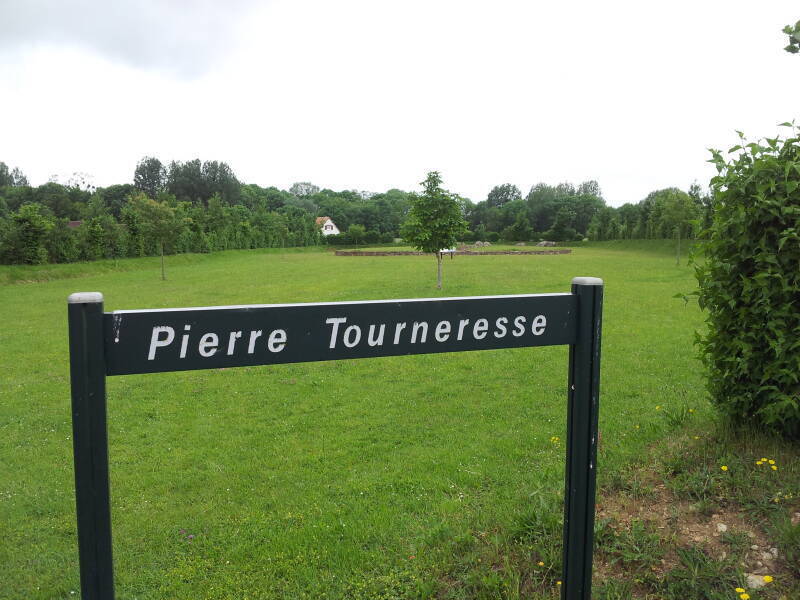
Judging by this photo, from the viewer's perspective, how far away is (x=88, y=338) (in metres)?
1.61

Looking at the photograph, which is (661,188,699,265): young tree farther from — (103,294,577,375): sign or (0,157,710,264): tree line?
(103,294,577,375): sign

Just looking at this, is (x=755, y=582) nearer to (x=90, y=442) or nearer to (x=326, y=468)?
(x=90, y=442)

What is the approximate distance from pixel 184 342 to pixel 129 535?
268 centimetres

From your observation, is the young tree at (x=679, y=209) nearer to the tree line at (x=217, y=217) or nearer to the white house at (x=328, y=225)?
the tree line at (x=217, y=217)

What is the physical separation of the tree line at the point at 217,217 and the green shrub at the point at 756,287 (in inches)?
14.6

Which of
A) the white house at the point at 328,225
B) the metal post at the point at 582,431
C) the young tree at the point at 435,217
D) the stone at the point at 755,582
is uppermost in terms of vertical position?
the white house at the point at 328,225

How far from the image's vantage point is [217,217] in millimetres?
50969

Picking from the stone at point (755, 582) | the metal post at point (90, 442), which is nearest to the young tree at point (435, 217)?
the stone at point (755, 582)

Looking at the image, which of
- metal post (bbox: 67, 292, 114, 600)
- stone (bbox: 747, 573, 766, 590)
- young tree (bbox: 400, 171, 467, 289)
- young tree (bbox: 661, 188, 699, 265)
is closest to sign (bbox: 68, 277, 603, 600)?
metal post (bbox: 67, 292, 114, 600)

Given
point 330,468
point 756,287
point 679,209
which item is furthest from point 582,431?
point 679,209

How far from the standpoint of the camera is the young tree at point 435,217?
66.5 feet

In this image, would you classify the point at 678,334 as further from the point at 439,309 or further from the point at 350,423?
the point at 439,309

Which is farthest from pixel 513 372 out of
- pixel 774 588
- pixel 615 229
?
pixel 615 229

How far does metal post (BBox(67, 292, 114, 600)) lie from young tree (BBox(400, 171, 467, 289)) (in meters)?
18.6
